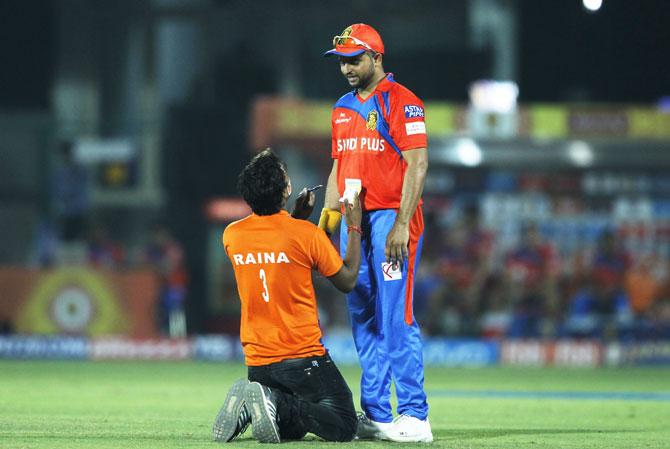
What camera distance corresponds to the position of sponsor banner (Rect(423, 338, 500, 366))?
1844 cm

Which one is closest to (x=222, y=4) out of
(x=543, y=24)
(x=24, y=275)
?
(x=543, y=24)

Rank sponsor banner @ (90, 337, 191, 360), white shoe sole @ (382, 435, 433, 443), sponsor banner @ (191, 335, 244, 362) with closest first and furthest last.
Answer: white shoe sole @ (382, 435, 433, 443), sponsor banner @ (90, 337, 191, 360), sponsor banner @ (191, 335, 244, 362)

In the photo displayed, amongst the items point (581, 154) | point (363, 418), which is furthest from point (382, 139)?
point (581, 154)

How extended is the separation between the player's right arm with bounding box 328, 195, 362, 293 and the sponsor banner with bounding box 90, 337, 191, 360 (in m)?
11.8

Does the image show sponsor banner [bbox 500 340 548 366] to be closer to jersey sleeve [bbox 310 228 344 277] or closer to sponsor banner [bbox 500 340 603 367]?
sponsor banner [bbox 500 340 603 367]

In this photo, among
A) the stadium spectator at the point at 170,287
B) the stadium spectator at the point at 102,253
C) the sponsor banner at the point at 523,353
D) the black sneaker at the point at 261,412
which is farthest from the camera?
the stadium spectator at the point at 102,253

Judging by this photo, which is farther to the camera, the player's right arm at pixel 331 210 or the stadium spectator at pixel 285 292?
the player's right arm at pixel 331 210

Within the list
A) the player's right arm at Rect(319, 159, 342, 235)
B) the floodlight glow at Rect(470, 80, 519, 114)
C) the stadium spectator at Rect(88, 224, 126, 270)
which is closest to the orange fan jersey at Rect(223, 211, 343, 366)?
the player's right arm at Rect(319, 159, 342, 235)

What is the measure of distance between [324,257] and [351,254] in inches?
6.5

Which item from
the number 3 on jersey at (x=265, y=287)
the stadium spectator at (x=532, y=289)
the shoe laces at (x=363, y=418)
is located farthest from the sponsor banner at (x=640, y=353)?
the number 3 on jersey at (x=265, y=287)

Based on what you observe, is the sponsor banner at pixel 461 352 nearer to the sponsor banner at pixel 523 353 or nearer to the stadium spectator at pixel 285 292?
the sponsor banner at pixel 523 353

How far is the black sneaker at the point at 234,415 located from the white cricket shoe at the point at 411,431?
34.0 inches

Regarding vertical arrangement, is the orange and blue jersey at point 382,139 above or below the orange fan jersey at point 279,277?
above

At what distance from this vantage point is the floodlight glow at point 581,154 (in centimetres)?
2125
